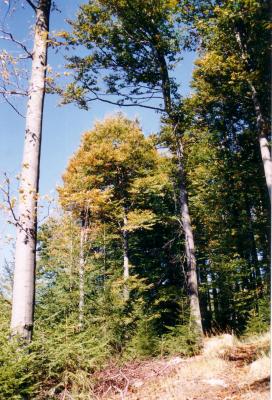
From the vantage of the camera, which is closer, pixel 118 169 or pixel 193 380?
pixel 193 380

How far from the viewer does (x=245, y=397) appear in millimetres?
4715

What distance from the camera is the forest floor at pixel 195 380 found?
518 cm

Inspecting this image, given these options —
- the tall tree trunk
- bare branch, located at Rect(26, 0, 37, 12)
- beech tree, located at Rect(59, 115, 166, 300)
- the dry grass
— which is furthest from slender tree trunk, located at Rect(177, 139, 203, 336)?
bare branch, located at Rect(26, 0, 37, 12)

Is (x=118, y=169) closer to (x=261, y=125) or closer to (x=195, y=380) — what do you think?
(x=261, y=125)

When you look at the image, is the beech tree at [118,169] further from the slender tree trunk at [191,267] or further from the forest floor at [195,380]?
the forest floor at [195,380]

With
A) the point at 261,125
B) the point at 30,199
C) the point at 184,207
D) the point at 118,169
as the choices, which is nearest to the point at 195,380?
the point at 30,199

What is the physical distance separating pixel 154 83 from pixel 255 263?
9.89 m

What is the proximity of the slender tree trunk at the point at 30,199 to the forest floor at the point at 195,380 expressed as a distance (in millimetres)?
2040

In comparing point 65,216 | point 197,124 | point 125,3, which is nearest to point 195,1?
point 125,3

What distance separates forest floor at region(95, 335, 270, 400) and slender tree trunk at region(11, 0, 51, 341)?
80.3 inches

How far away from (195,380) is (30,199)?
441cm

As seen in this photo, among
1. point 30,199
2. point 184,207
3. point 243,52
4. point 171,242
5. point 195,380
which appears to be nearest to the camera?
point 30,199

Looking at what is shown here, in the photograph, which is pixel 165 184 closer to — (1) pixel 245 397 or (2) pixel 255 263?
(2) pixel 255 263

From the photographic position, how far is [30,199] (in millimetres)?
5160
